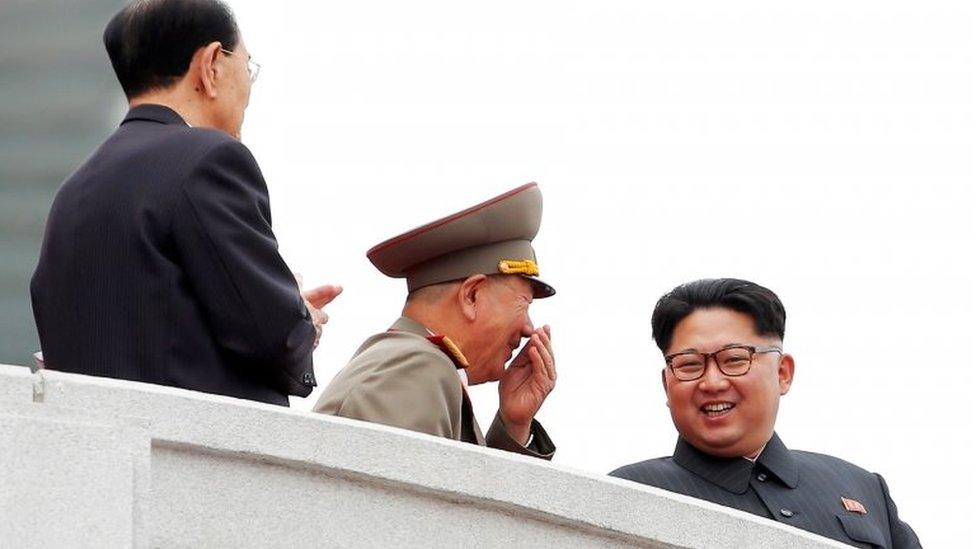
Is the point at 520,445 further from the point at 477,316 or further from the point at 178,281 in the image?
the point at 178,281

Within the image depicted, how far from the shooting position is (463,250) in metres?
8.12

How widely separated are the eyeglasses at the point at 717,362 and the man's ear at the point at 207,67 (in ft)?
5.72

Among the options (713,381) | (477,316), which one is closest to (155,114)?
(477,316)

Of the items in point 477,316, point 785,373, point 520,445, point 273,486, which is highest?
point 785,373

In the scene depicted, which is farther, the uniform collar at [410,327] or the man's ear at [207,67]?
the uniform collar at [410,327]

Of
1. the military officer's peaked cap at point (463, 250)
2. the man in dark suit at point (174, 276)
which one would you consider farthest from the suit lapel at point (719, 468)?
→ the man in dark suit at point (174, 276)

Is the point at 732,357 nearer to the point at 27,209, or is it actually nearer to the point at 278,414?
the point at 278,414

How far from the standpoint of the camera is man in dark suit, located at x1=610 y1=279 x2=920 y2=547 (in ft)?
26.4

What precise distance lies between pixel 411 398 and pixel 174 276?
95cm

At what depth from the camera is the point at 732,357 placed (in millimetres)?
8078

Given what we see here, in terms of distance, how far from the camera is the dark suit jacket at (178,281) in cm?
676

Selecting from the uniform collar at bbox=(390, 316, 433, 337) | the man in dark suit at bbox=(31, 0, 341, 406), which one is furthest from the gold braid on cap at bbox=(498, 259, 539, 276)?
the man in dark suit at bbox=(31, 0, 341, 406)

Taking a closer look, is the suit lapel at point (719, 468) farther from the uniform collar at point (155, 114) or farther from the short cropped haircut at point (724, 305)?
the uniform collar at point (155, 114)

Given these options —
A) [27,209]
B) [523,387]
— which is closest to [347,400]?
[523,387]
